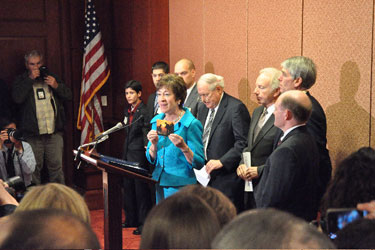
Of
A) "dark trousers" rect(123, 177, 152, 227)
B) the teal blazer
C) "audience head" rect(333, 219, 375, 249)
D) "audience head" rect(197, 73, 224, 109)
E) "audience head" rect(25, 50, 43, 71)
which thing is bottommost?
"dark trousers" rect(123, 177, 152, 227)

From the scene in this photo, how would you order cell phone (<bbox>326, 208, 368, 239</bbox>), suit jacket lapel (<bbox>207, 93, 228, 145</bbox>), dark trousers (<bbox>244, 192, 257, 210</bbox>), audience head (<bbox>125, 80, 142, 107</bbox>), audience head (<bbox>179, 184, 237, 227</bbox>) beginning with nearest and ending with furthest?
1. audience head (<bbox>179, 184, 237, 227</bbox>)
2. cell phone (<bbox>326, 208, 368, 239</bbox>)
3. dark trousers (<bbox>244, 192, 257, 210</bbox>)
4. suit jacket lapel (<bbox>207, 93, 228, 145</bbox>)
5. audience head (<bbox>125, 80, 142, 107</bbox>)

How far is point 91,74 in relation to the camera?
6355 mm

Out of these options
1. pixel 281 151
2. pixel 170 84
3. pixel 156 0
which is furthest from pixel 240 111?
pixel 156 0

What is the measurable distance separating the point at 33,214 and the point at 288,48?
3686 mm

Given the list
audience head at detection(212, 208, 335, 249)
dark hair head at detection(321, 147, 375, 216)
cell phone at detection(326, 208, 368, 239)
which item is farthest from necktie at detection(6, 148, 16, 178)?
audience head at detection(212, 208, 335, 249)

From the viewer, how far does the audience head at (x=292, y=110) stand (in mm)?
2889

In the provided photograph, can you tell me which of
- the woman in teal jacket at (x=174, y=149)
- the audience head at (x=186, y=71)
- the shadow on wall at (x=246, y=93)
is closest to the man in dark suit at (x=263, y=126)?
the woman in teal jacket at (x=174, y=149)

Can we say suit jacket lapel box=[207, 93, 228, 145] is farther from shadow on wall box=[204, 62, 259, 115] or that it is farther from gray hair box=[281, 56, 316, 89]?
gray hair box=[281, 56, 316, 89]

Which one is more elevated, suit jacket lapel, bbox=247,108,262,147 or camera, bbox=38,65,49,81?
camera, bbox=38,65,49,81

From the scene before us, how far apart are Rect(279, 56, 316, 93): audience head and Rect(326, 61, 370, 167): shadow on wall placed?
0.31 metres

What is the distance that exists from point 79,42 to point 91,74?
462 millimetres

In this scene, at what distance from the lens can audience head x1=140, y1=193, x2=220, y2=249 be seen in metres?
→ 1.01

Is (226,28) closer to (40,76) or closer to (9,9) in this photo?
(40,76)

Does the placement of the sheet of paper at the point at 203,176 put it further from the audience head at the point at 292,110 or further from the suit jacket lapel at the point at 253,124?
the audience head at the point at 292,110
